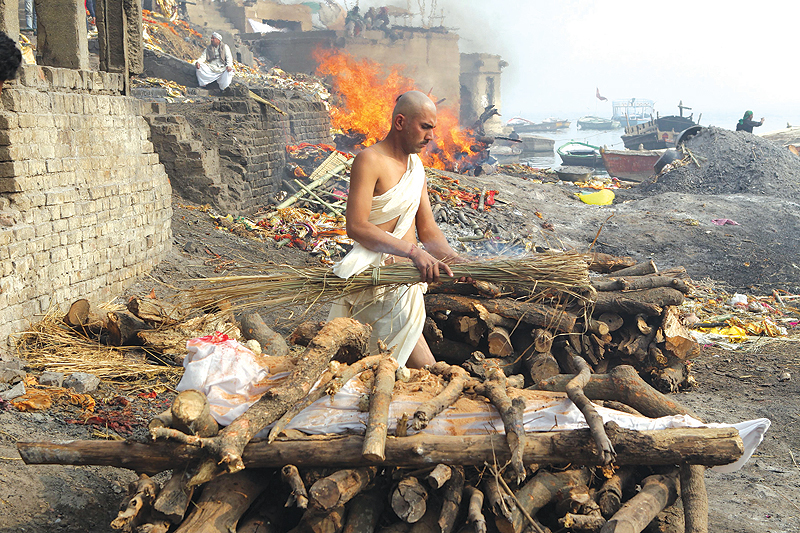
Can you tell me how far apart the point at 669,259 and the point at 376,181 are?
11.2 meters

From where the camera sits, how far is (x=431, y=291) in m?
5.63

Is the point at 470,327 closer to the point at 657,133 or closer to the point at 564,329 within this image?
the point at 564,329

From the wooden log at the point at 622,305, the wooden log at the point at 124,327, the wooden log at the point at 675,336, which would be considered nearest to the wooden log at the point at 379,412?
the wooden log at the point at 622,305

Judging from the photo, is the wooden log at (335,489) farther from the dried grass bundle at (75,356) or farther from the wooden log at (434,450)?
the dried grass bundle at (75,356)

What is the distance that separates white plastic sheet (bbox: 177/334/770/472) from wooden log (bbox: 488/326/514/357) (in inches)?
78.4

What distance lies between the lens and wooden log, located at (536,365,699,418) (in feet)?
11.5

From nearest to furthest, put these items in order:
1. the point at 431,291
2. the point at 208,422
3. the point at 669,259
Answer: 1. the point at 208,422
2. the point at 431,291
3. the point at 669,259

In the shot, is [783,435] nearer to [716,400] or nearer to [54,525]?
[716,400]

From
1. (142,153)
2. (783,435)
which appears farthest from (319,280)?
(142,153)

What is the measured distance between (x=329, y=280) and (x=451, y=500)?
1712mm

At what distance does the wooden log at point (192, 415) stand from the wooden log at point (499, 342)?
3.14 metres

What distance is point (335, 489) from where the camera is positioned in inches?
94.6

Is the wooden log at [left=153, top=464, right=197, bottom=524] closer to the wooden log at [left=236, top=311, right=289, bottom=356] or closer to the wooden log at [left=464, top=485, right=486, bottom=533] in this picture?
the wooden log at [left=464, top=485, right=486, bottom=533]

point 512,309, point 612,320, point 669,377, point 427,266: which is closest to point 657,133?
point 669,377
